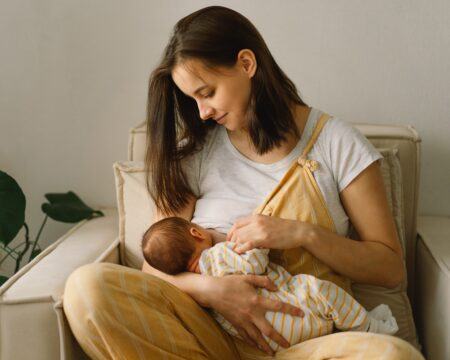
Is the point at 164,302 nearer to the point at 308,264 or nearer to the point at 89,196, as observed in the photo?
the point at 308,264

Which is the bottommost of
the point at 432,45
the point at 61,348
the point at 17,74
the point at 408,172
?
the point at 61,348

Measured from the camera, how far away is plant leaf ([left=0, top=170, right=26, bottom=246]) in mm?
1859

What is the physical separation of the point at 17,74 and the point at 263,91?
1.02 m

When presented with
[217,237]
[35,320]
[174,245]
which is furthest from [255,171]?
[35,320]

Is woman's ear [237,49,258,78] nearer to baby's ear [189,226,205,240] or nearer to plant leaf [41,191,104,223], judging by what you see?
baby's ear [189,226,205,240]

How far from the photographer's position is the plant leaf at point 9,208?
6.10ft

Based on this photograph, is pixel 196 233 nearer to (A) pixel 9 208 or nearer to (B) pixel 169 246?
(B) pixel 169 246

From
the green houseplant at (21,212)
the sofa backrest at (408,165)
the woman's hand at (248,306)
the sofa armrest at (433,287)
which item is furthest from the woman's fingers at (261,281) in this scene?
the green houseplant at (21,212)

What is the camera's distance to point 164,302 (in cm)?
136

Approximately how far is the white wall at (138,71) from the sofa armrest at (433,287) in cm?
32

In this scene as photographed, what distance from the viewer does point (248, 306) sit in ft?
4.49

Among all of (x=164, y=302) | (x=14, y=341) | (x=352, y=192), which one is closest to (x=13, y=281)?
(x=14, y=341)

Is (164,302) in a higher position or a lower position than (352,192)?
lower

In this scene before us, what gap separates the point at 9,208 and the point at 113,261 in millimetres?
409
